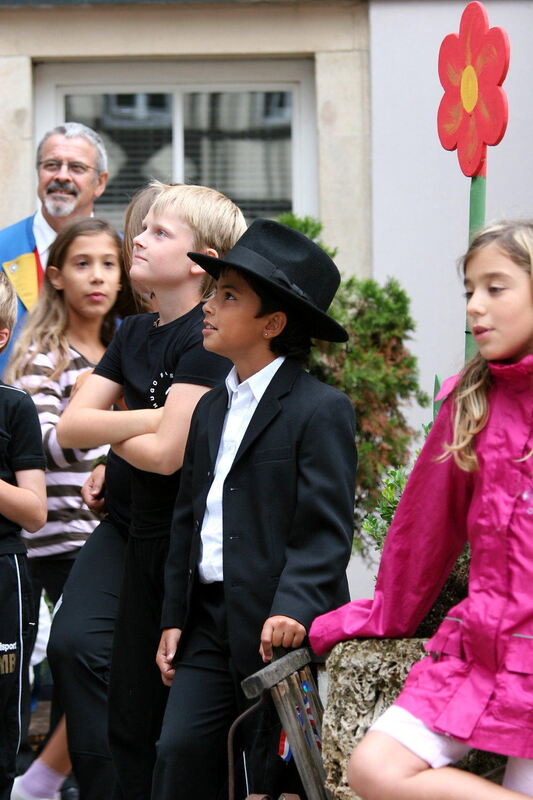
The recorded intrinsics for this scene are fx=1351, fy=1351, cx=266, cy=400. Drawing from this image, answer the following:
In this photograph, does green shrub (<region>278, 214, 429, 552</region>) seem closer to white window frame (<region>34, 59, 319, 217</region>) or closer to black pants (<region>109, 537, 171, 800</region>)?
white window frame (<region>34, 59, 319, 217</region>)

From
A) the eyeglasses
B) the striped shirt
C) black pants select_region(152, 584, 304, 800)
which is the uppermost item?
the eyeglasses

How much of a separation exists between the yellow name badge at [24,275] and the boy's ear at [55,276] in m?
0.45

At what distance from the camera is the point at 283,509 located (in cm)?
347

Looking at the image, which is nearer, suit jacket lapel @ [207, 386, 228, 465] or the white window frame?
suit jacket lapel @ [207, 386, 228, 465]

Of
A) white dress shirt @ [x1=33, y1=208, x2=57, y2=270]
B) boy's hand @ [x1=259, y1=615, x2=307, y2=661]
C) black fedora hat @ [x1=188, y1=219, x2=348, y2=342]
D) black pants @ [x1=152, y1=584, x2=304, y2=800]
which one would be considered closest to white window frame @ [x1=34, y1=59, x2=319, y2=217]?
white dress shirt @ [x1=33, y1=208, x2=57, y2=270]

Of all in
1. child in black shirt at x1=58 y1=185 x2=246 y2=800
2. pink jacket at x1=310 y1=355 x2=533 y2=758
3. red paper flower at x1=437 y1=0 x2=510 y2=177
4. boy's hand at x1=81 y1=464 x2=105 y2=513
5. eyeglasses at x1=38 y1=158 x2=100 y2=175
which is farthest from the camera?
eyeglasses at x1=38 y1=158 x2=100 y2=175

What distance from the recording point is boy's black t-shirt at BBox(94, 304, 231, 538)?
3.95 metres

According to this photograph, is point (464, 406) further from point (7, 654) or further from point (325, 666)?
point (7, 654)

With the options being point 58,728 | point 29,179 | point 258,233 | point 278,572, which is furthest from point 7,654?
point 29,179

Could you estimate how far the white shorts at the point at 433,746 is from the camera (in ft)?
9.09

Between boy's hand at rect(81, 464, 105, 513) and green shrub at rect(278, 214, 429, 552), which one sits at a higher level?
green shrub at rect(278, 214, 429, 552)

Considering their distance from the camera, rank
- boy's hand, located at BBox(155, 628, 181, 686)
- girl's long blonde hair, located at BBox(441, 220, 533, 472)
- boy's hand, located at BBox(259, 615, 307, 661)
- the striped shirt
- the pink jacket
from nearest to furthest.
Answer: the pink jacket
girl's long blonde hair, located at BBox(441, 220, 533, 472)
boy's hand, located at BBox(259, 615, 307, 661)
boy's hand, located at BBox(155, 628, 181, 686)
the striped shirt

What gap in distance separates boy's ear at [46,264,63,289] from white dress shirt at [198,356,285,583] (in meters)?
1.67

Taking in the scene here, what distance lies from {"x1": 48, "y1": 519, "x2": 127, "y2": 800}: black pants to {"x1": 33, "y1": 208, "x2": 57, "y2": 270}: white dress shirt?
1.80m
